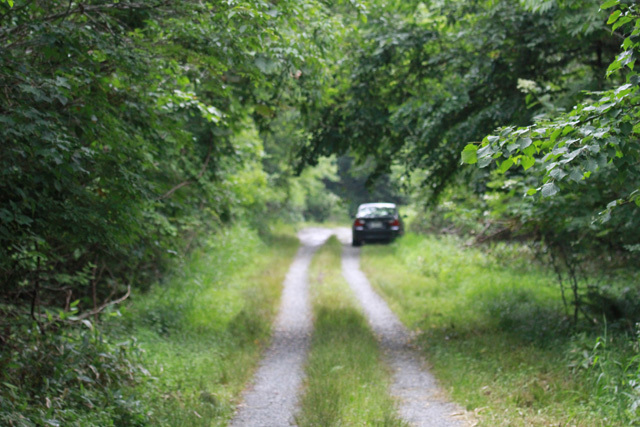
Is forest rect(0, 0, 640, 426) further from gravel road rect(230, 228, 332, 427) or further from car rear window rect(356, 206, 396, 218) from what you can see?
car rear window rect(356, 206, 396, 218)

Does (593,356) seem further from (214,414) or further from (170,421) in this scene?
(170,421)

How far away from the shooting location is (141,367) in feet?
21.6

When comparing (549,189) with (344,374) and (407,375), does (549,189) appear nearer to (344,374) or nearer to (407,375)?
(344,374)

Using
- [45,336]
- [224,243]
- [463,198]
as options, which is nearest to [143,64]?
[45,336]

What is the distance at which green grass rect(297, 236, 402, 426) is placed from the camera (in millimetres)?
5699

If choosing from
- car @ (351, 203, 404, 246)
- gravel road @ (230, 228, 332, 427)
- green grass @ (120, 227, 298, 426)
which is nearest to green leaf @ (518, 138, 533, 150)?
A: gravel road @ (230, 228, 332, 427)

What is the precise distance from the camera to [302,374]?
770cm

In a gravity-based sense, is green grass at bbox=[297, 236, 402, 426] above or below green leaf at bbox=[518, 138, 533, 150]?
below

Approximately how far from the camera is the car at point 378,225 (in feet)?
79.0

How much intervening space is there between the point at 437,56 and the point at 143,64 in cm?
511

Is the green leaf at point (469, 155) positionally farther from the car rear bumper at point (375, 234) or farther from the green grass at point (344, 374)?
the car rear bumper at point (375, 234)

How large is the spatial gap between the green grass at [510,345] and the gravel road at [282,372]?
1.97m

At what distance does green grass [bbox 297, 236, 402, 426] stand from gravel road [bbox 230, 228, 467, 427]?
0.21 metres

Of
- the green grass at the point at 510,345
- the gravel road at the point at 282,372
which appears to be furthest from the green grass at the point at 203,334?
the green grass at the point at 510,345
